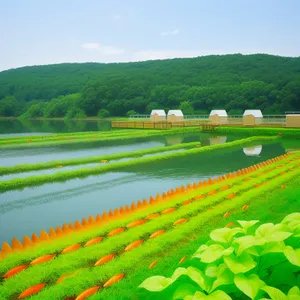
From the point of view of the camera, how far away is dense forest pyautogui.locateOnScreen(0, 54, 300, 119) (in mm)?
75250

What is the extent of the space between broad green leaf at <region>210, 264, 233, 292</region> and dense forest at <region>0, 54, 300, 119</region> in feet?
232

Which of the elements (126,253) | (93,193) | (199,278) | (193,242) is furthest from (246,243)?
(93,193)

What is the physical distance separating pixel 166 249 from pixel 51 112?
10926 centimetres

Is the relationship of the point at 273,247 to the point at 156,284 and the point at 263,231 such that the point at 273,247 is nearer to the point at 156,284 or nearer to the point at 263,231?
the point at 263,231

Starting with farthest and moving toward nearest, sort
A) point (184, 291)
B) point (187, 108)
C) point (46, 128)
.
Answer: point (187, 108) < point (46, 128) < point (184, 291)

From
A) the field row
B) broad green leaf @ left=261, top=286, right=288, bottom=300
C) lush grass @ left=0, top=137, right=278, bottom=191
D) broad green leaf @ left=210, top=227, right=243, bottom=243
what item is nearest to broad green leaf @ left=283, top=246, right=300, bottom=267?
broad green leaf @ left=261, top=286, right=288, bottom=300

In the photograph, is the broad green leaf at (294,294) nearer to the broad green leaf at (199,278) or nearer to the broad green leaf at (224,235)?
the broad green leaf at (199,278)

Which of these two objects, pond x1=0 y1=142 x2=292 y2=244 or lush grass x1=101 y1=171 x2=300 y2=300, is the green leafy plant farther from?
pond x1=0 y1=142 x2=292 y2=244

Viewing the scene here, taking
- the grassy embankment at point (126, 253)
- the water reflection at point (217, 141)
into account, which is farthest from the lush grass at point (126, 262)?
the water reflection at point (217, 141)

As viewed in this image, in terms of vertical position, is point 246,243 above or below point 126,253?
above

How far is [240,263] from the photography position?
84.5 inches

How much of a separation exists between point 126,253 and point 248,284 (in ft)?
14.4

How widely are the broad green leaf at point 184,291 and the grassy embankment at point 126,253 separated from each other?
9.38 feet

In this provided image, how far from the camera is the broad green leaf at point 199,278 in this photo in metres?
2.09
